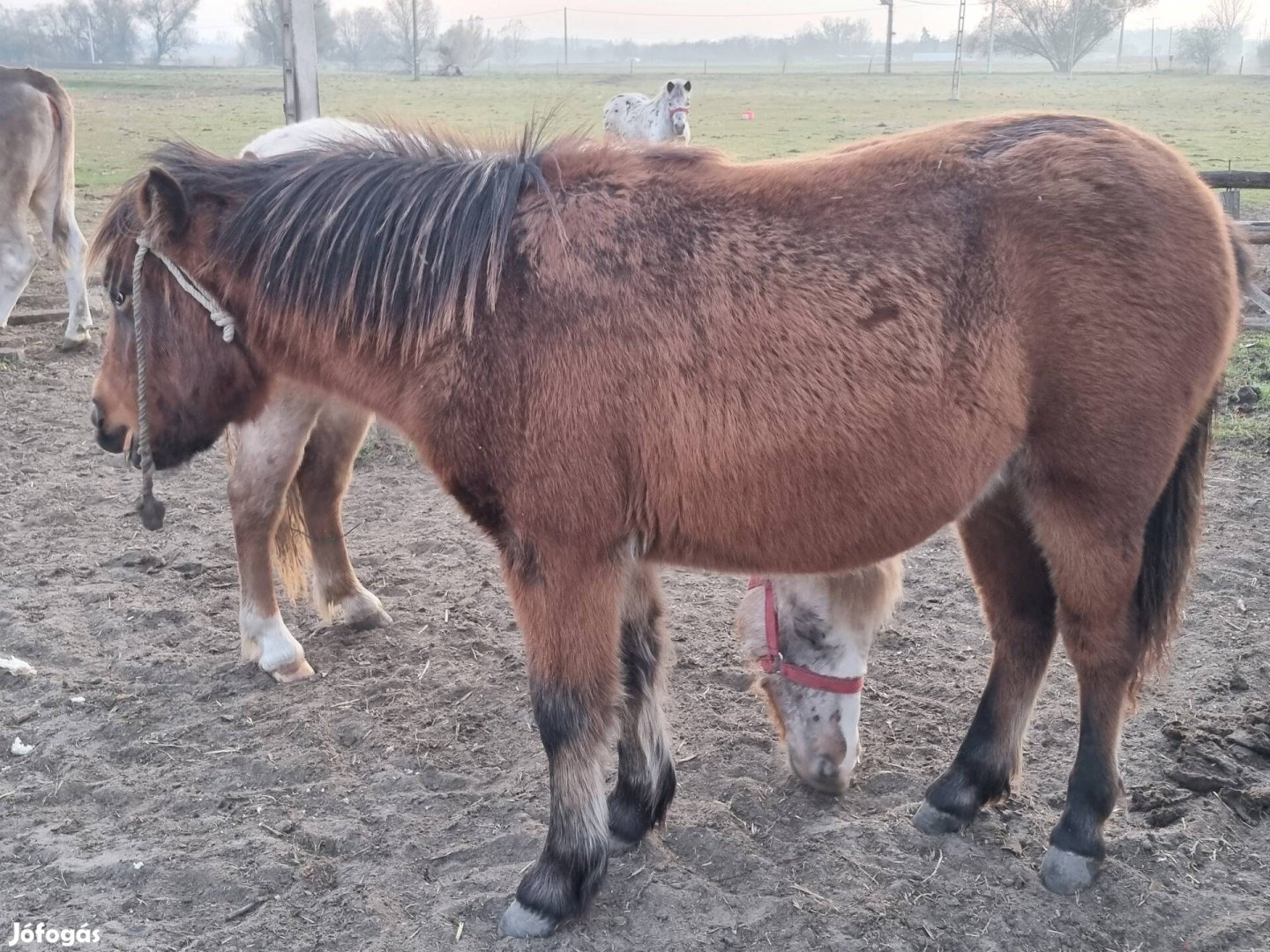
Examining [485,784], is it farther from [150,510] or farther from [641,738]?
[150,510]

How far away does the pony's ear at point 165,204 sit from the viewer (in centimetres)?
265

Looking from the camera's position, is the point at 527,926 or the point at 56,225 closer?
the point at 527,926

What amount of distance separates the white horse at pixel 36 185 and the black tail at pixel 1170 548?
25.4 ft

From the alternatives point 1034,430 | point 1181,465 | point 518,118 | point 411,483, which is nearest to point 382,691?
point 411,483

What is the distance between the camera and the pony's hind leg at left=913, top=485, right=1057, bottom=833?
2.99m

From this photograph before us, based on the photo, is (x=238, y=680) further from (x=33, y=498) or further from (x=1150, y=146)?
(x=1150, y=146)

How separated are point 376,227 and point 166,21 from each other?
3237 centimetres

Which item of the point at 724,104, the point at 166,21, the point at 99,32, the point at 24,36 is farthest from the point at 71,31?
the point at 724,104

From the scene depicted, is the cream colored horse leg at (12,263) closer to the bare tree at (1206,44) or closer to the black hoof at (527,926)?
the black hoof at (527,926)

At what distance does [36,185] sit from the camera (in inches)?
332

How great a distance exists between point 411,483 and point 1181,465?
13.6 ft

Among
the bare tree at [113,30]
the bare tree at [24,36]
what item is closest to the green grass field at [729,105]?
the bare tree at [24,36]

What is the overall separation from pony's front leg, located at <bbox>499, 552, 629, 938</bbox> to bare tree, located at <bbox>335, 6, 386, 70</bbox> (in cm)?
2376

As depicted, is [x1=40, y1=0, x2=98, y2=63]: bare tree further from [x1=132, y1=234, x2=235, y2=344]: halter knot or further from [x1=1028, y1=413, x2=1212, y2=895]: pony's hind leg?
[x1=1028, y1=413, x2=1212, y2=895]: pony's hind leg
